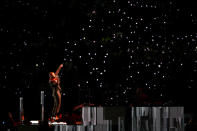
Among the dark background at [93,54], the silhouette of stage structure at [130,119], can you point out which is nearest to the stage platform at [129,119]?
the silhouette of stage structure at [130,119]

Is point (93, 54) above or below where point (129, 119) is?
above

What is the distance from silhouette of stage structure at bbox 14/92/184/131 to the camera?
3936mm

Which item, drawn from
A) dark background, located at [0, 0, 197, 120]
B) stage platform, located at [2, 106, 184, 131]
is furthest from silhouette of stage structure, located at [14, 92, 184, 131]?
dark background, located at [0, 0, 197, 120]

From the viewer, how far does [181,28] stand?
10.0m

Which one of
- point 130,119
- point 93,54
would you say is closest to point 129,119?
point 130,119

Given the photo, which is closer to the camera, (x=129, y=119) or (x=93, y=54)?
(x=129, y=119)

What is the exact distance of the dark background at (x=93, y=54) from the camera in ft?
31.1

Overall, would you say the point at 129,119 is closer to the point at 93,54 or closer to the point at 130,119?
the point at 130,119

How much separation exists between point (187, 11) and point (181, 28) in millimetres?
515

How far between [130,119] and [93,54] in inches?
229

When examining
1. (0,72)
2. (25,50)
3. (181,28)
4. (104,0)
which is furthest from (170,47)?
(0,72)

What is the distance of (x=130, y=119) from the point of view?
400 cm

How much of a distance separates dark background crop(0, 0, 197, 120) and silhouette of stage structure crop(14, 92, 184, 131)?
5.18m

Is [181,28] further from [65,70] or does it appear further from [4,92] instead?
[4,92]
